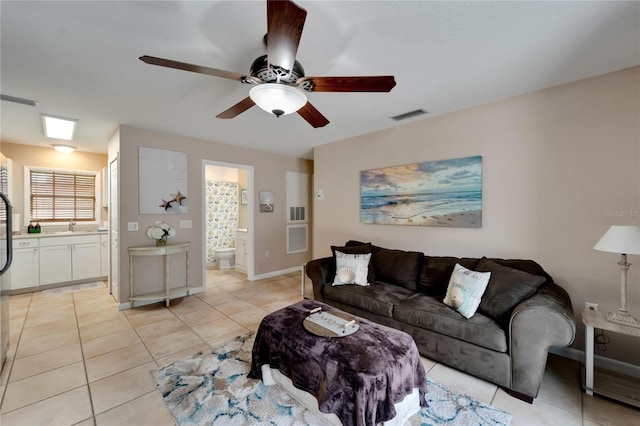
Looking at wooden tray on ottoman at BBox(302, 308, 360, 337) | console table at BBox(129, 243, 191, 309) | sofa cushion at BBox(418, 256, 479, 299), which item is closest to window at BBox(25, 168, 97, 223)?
console table at BBox(129, 243, 191, 309)

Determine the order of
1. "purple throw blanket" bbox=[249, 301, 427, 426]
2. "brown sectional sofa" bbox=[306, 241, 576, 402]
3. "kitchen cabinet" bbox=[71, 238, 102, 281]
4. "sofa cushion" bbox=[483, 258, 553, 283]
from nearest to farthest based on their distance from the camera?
"purple throw blanket" bbox=[249, 301, 427, 426]
"brown sectional sofa" bbox=[306, 241, 576, 402]
"sofa cushion" bbox=[483, 258, 553, 283]
"kitchen cabinet" bbox=[71, 238, 102, 281]

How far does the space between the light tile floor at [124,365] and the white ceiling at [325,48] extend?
99.6 inches

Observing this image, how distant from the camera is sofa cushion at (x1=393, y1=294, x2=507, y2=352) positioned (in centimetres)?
203

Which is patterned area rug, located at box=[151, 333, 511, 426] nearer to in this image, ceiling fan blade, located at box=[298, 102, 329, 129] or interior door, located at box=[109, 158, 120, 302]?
ceiling fan blade, located at box=[298, 102, 329, 129]

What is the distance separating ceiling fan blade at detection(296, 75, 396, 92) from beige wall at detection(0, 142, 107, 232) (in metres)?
5.58

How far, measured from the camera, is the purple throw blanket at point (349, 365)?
4.77 feet

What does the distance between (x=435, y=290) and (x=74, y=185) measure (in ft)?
21.4

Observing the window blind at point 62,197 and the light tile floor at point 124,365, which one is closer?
the light tile floor at point 124,365

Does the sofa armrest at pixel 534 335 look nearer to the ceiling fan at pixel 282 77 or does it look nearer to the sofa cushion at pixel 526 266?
the sofa cushion at pixel 526 266

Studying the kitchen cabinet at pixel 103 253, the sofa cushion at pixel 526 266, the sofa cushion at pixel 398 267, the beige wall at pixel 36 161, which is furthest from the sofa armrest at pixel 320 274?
the beige wall at pixel 36 161

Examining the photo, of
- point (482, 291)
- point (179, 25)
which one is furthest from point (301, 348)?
point (179, 25)

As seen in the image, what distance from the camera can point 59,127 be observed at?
11.6 feet

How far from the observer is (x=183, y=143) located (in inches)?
162

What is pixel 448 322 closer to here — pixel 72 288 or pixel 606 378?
pixel 606 378
